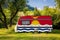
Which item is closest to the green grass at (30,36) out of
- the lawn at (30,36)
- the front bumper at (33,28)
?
the lawn at (30,36)

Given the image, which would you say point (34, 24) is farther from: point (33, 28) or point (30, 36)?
point (30, 36)

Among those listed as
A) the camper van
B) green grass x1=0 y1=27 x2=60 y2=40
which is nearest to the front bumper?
the camper van

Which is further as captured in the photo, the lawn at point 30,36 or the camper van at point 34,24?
the camper van at point 34,24

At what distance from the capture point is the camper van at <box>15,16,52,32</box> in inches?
1057

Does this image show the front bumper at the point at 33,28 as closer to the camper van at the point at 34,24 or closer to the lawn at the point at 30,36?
the camper van at the point at 34,24

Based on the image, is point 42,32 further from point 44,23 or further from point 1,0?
point 1,0

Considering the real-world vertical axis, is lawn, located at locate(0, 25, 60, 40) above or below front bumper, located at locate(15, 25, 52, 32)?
below

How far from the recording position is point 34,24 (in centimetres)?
2719

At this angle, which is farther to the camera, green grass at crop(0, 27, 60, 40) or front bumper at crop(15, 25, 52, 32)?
front bumper at crop(15, 25, 52, 32)

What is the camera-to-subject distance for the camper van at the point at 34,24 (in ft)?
88.1

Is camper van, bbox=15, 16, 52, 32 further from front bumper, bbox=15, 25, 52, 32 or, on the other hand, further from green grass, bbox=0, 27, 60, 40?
green grass, bbox=0, 27, 60, 40

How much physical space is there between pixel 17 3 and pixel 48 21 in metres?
6.53

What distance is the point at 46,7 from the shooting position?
49.3 m

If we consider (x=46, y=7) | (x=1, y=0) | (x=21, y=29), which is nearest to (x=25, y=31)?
(x=21, y=29)
